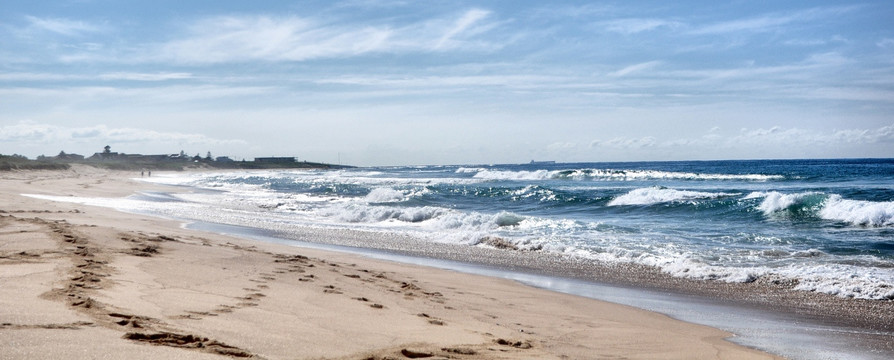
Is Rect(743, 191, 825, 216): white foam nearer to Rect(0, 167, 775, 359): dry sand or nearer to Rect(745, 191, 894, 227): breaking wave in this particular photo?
Rect(745, 191, 894, 227): breaking wave

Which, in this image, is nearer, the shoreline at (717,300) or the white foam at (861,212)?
the shoreline at (717,300)

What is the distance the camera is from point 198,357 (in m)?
3.26

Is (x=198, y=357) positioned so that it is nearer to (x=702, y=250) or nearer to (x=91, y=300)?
(x=91, y=300)

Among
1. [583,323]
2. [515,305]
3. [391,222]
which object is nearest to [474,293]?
[515,305]

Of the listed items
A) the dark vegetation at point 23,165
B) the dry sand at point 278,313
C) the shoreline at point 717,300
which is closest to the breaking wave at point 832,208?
the shoreline at point 717,300

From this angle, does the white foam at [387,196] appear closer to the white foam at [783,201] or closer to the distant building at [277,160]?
the white foam at [783,201]

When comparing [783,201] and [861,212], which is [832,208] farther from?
[861,212]

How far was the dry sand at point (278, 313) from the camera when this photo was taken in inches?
140

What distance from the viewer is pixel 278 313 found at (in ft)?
15.7

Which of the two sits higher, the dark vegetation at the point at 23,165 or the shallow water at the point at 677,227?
the dark vegetation at the point at 23,165

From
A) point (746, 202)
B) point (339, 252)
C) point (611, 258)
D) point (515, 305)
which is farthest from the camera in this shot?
point (746, 202)

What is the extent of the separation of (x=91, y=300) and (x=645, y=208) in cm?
1910

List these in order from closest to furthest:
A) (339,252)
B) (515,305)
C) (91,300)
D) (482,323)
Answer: (91,300) < (482,323) < (515,305) < (339,252)

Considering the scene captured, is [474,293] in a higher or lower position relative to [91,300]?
lower
